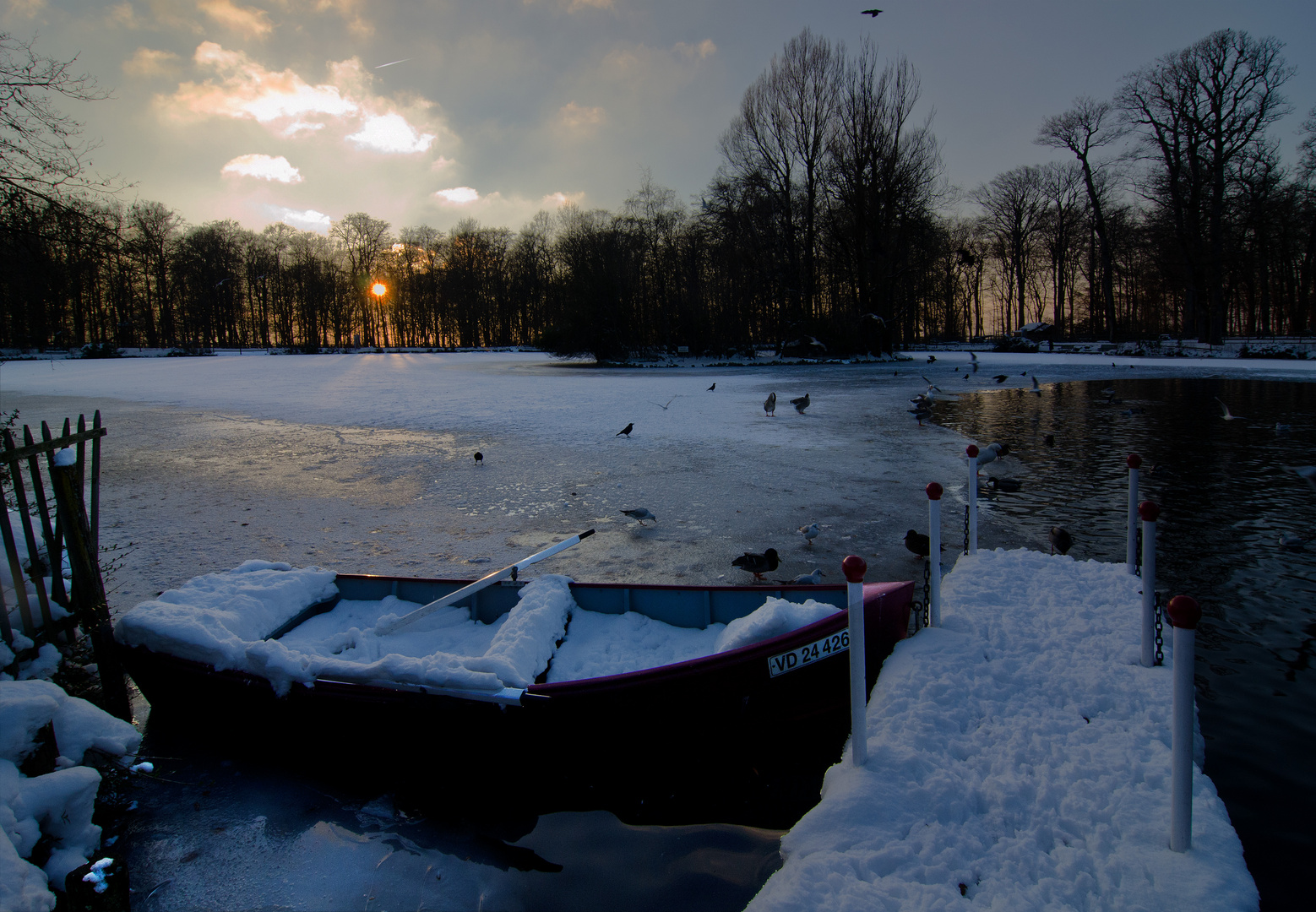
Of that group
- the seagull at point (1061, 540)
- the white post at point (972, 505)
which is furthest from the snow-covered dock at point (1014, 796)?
the seagull at point (1061, 540)

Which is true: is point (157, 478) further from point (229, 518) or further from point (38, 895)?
point (38, 895)

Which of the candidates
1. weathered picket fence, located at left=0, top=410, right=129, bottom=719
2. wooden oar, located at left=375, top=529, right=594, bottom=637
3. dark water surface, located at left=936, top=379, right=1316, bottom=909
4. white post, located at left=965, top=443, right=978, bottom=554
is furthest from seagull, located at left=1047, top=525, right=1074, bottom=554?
weathered picket fence, located at left=0, top=410, right=129, bottom=719

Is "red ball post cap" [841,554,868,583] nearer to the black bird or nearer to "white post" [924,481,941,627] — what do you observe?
"white post" [924,481,941,627]

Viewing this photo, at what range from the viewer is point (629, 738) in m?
3.54

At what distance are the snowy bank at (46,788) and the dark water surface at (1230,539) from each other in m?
5.16

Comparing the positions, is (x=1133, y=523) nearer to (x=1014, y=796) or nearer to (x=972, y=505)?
(x=972, y=505)

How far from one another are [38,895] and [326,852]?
107 centimetres

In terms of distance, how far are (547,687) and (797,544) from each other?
164 inches

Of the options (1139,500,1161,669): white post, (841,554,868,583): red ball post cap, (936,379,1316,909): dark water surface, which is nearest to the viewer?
(841,554,868,583): red ball post cap

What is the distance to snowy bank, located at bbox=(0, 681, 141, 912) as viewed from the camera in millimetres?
2695

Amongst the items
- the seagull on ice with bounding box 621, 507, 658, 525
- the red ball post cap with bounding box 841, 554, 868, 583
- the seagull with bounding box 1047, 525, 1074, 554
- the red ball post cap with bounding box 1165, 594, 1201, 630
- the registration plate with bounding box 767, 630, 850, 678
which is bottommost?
the seagull with bounding box 1047, 525, 1074, 554

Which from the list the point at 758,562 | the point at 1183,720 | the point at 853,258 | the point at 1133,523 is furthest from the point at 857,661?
the point at 853,258

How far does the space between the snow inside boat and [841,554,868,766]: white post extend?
310mm

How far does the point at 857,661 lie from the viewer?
324cm
